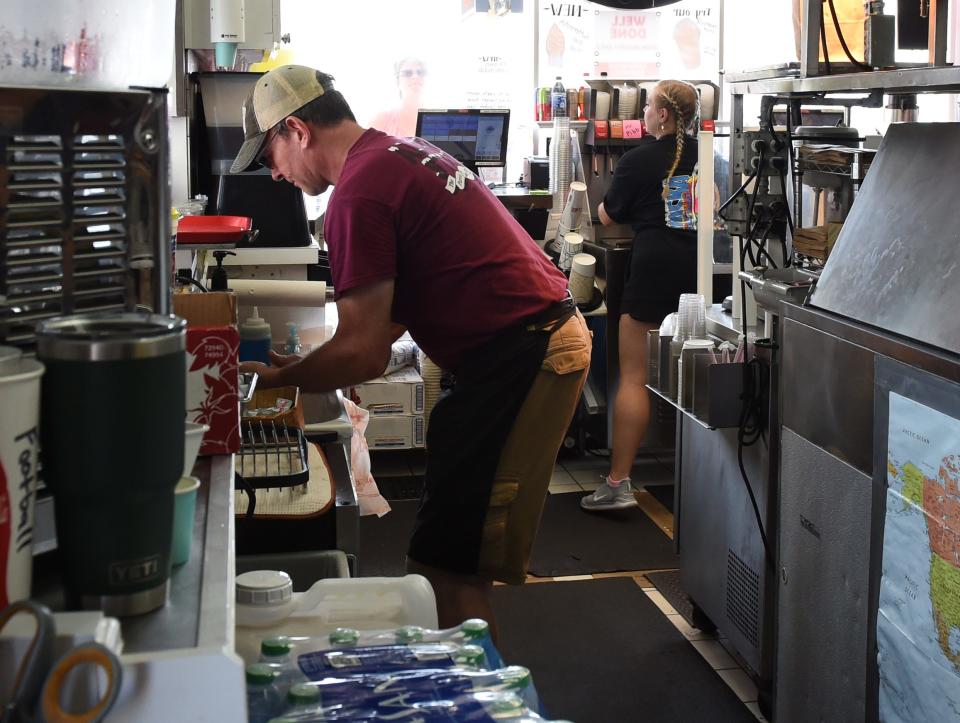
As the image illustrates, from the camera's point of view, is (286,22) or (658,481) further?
(286,22)

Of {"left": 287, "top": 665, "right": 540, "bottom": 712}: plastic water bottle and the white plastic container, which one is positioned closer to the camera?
{"left": 287, "top": 665, "right": 540, "bottom": 712}: plastic water bottle

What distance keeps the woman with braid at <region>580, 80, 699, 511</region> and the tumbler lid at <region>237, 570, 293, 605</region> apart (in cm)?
353

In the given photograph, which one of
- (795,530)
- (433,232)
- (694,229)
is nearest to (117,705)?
(433,232)

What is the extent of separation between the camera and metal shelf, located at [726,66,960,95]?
2.33 m

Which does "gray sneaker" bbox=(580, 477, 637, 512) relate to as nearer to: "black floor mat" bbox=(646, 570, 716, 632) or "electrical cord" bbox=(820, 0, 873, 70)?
"black floor mat" bbox=(646, 570, 716, 632)

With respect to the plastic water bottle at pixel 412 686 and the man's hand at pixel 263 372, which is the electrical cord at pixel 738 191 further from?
the plastic water bottle at pixel 412 686

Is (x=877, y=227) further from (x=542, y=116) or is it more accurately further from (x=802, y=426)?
(x=542, y=116)

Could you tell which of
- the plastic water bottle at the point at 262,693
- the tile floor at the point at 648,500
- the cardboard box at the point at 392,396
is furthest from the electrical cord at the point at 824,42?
the cardboard box at the point at 392,396

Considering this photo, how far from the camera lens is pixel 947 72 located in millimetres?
2275

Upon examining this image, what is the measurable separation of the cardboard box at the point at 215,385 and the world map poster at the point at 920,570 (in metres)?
1.37

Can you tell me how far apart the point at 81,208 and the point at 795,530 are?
85.0 inches

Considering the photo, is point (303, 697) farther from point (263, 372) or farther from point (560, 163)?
point (560, 163)

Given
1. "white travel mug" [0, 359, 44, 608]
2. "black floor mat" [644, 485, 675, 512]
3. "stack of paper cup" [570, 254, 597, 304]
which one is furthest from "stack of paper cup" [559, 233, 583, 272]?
"white travel mug" [0, 359, 44, 608]

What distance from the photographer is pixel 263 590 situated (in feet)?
4.73
